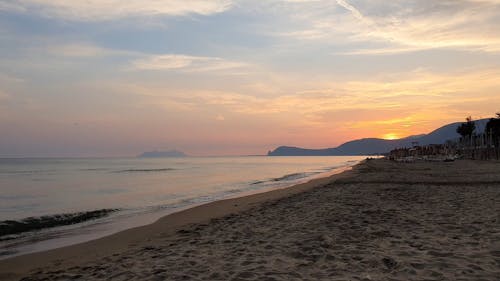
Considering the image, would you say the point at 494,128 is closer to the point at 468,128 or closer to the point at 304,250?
the point at 468,128

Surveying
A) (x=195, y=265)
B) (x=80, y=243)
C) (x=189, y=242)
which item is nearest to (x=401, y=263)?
(x=195, y=265)

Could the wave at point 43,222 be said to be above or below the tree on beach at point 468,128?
below

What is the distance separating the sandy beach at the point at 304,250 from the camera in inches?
235

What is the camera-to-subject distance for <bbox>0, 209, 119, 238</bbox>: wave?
45.9ft

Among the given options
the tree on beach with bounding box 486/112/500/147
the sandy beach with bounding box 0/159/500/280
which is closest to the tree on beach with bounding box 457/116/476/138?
the tree on beach with bounding box 486/112/500/147

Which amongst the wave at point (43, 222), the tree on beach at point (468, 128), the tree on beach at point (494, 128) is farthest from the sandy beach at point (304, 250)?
the tree on beach at point (468, 128)

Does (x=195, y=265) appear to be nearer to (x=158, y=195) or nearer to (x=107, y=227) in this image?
(x=107, y=227)

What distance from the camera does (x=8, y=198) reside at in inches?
1021

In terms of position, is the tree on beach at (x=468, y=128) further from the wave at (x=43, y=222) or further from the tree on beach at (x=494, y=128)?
the wave at (x=43, y=222)

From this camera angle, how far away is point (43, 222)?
15.5 meters

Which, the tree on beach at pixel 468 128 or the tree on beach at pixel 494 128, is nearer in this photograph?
the tree on beach at pixel 494 128

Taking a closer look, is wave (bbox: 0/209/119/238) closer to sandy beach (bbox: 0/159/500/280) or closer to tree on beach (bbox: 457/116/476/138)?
sandy beach (bbox: 0/159/500/280)

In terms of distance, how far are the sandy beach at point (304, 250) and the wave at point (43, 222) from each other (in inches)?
168

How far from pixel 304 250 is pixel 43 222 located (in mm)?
11909
